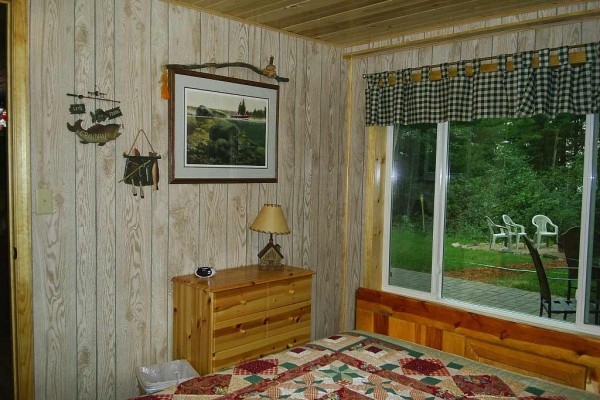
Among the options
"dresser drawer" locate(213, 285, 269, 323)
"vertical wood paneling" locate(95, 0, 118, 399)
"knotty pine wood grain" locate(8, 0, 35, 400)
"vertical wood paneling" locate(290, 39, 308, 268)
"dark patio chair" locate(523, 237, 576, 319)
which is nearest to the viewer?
"knotty pine wood grain" locate(8, 0, 35, 400)

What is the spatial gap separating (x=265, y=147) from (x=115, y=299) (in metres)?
1.36

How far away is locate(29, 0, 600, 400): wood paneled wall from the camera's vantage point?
251 cm

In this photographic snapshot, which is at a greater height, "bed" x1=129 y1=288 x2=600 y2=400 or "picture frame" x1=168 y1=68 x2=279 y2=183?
"picture frame" x1=168 y1=68 x2=279 y2=183

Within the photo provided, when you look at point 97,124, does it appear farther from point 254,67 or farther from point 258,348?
point 258,348

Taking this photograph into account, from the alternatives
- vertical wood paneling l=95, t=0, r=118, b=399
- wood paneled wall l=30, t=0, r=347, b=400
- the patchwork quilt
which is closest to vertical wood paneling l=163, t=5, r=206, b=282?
wood paneled wall l=30, t=0, r=347, b=400

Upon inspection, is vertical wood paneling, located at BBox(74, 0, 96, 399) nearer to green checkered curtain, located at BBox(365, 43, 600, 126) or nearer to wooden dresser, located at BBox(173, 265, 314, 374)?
wooden dresser, located at BBox(173, 265, 314, 374)

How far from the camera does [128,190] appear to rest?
9.20 feet

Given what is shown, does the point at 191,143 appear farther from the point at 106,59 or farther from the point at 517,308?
the point at 517,308

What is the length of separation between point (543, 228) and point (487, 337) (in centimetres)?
75

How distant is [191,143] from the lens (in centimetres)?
305

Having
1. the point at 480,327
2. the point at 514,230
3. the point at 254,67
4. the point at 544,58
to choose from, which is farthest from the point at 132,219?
the point at 544,58

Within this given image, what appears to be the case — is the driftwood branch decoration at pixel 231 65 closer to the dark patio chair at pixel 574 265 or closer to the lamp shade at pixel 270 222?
the lamp shade at pixel 270 222

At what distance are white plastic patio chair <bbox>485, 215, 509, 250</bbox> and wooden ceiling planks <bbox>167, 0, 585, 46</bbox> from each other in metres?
1.30

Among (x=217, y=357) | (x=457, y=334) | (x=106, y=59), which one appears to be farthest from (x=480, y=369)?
(x=106, y=59)
